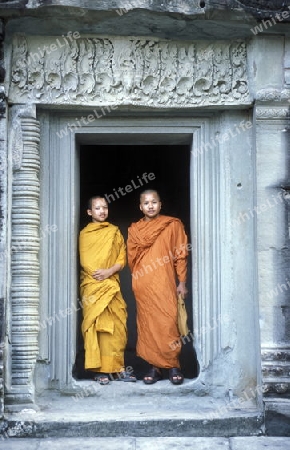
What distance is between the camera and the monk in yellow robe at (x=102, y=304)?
6883mm

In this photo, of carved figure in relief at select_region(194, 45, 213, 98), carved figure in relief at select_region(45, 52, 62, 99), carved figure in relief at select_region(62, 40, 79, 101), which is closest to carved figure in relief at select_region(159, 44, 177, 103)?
carved figure in relief at select_region(194, 45, 213, 98)

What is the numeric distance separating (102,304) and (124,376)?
661 mm

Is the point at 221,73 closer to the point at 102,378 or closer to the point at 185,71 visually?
the point at 185,71

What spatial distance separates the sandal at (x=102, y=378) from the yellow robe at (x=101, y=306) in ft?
0.16

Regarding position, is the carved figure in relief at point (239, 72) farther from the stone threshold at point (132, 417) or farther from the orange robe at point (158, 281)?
the stone threshold at point (132, 417)

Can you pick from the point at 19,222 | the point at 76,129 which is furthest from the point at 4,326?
the point at 76,129

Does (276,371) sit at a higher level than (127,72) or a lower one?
lower

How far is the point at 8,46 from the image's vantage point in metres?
6.36

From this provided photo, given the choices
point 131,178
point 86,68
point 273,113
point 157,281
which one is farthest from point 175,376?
point 131,178

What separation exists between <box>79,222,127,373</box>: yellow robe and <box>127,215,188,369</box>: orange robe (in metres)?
0.17

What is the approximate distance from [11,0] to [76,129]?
1235 millimetres

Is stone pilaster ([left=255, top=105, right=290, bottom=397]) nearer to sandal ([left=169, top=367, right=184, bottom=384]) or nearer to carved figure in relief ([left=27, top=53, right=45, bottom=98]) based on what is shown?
sandal ([left=169, top=367, right=184, bottom=384])

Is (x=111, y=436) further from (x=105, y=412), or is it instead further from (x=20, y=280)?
(x=20, y=280)

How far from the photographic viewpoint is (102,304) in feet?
22.6
